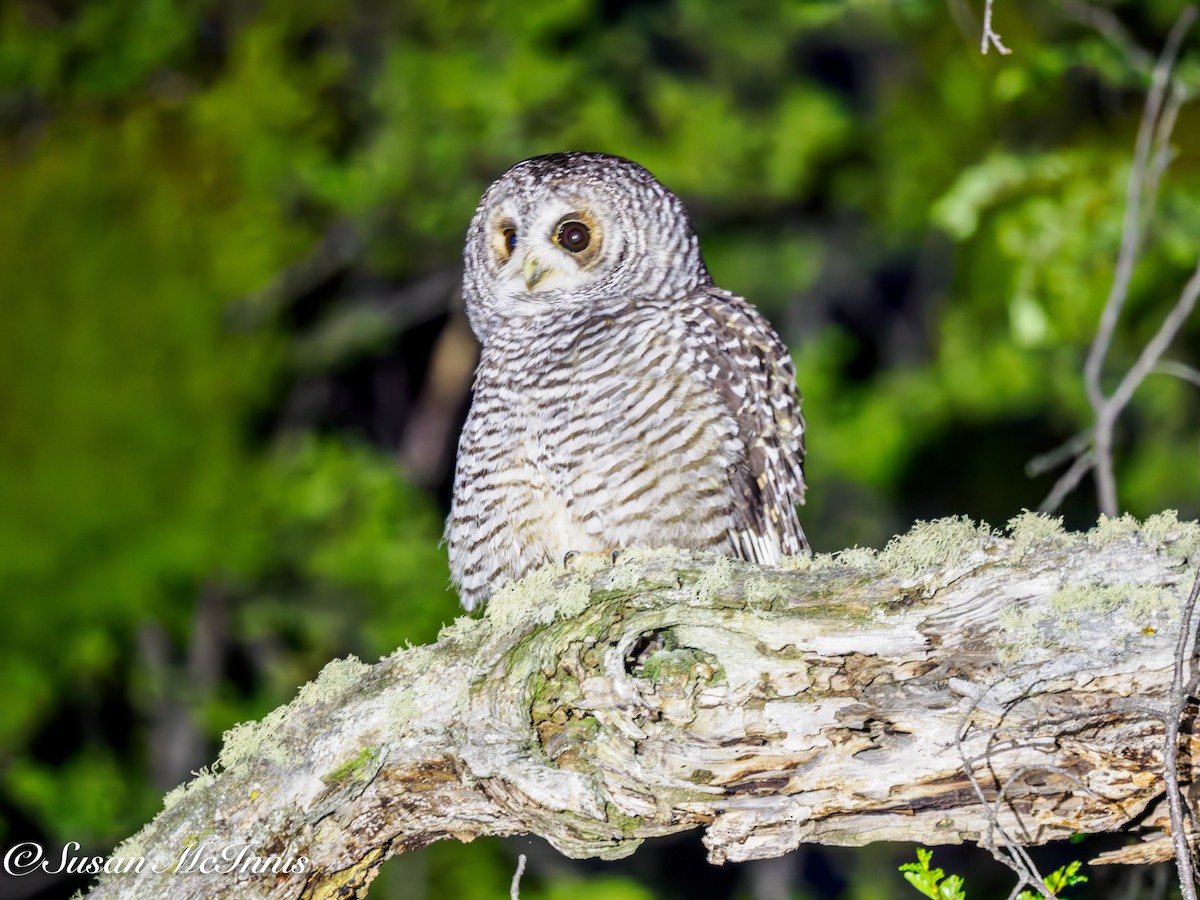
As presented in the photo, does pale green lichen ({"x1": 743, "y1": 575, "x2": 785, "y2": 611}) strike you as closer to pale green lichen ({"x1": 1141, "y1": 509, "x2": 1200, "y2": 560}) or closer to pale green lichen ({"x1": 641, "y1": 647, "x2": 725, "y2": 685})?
pale green lichen ({"x1": 641, "y1": 647, "x2": 725, "y2": 685})

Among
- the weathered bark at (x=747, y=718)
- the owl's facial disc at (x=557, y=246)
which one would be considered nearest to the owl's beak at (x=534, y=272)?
the owl's facial disc at (x=557, y=246)

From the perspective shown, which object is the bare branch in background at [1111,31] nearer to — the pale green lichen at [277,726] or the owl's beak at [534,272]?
the owl's beak at [534,272]

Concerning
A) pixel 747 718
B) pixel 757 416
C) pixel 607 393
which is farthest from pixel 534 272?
pixel 747 718

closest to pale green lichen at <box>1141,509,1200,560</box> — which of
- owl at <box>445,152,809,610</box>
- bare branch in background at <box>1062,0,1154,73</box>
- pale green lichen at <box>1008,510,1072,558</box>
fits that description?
pale green lichen at <box>1008,510,1072,558</box>

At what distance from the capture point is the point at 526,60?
336 inches

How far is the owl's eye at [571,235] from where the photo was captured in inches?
165

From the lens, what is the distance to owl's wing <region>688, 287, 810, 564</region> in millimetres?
3902

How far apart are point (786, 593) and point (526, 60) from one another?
259 inches

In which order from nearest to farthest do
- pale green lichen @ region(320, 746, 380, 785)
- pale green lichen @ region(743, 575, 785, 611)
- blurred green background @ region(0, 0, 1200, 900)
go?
pale green lichen @ region(743, 575, 785, 611)
pale green lichen @ region(320, 746, 380, 785)
blurred green background @ region(0, 0, 1200, 900)

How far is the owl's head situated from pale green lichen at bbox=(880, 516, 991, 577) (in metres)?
1.64

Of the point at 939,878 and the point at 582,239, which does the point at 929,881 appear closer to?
the point at 939,878

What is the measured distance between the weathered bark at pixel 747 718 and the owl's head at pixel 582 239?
143 centimetres

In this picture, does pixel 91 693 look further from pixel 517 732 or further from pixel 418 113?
pixel 517 732

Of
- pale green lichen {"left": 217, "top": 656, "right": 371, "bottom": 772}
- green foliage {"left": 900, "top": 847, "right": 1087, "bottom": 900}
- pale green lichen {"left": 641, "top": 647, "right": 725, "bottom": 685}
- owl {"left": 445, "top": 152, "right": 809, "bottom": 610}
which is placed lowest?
green foliage {"left": 900, "top": 847, "right": 1087, "bottom": 900}
